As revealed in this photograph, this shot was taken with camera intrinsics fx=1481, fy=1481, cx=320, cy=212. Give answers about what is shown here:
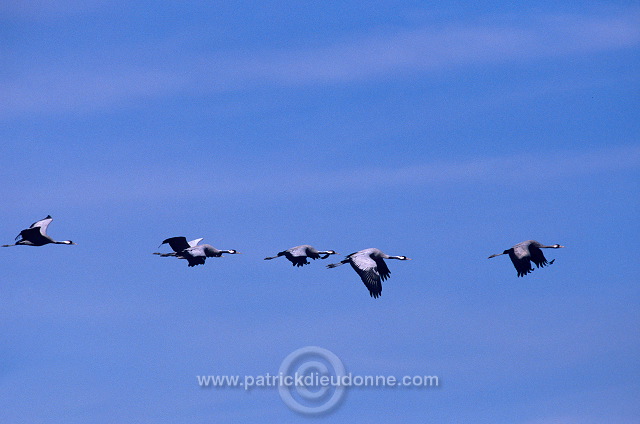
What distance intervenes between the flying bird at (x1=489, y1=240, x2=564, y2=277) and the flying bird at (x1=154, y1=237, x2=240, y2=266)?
58.6 feet

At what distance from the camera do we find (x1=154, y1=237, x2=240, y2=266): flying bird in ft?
288

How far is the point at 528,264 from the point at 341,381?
50.9ft

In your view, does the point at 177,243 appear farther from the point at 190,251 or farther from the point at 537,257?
the point at 537,257

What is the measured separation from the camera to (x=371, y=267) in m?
81.9

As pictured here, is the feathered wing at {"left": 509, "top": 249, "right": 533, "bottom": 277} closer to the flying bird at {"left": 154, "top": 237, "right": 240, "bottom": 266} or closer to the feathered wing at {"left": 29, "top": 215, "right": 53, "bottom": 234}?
the flying bird at {"left": 154, "top": 237, "right": 240, "bottom": 266}

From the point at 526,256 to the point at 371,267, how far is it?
9520mm

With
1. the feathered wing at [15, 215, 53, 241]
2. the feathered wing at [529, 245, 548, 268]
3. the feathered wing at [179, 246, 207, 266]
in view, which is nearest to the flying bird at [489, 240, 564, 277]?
the feathered wing at [529, 245, 548, 268]

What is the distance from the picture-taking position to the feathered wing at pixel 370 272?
264 ft

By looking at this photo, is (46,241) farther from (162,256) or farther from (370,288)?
(370,288)

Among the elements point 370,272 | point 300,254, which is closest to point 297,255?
point 300,254

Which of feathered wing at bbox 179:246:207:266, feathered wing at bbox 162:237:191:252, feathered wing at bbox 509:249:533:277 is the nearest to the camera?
feathered wing at bbox 509:249:533:277

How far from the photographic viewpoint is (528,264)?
84.8 metres

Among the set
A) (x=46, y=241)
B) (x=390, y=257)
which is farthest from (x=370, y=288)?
(x=46, y=241)

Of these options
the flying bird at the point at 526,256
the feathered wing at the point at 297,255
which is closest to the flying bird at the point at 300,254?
the feathered wing at the point at 297,255
